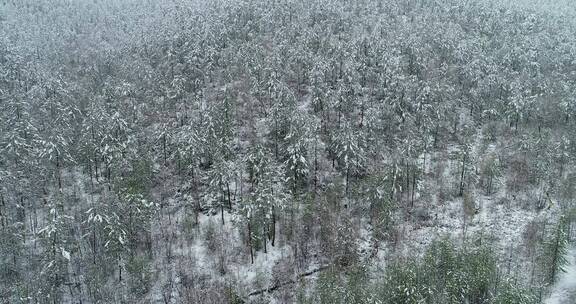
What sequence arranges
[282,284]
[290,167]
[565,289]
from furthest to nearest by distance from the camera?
[290,167] < [282,284] < [565,289]

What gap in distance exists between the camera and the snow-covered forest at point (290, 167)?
39344 mm

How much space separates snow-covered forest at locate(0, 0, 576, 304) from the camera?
39.3 metres

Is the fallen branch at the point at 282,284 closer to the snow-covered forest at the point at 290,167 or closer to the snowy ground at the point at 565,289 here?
the snow-covered forest at the point at 290,167

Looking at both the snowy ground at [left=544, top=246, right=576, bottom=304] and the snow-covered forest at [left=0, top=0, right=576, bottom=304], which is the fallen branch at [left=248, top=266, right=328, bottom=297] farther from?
the snowy ground at [left=544, top=246, right=576, bottom=304]

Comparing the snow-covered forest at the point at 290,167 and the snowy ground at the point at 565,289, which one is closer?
the snowy ground at the point at 565,289

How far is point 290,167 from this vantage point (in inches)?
1885

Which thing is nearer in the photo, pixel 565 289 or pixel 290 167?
pixel 565 289

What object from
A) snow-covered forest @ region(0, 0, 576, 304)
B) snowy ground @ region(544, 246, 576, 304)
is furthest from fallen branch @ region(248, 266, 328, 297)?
snowy ground @ region(544, 246, 576, 304)

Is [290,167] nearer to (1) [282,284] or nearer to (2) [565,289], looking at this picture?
(1) [282,284]

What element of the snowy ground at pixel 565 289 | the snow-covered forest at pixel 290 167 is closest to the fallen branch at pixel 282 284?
the snow-covered forest at pixel 290 167

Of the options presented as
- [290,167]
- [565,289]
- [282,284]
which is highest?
[290,167]

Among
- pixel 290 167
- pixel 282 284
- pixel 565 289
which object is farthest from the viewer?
pixel 290 167

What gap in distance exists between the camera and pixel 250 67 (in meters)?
62.1

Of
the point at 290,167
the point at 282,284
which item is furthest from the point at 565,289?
the point at 290,167
